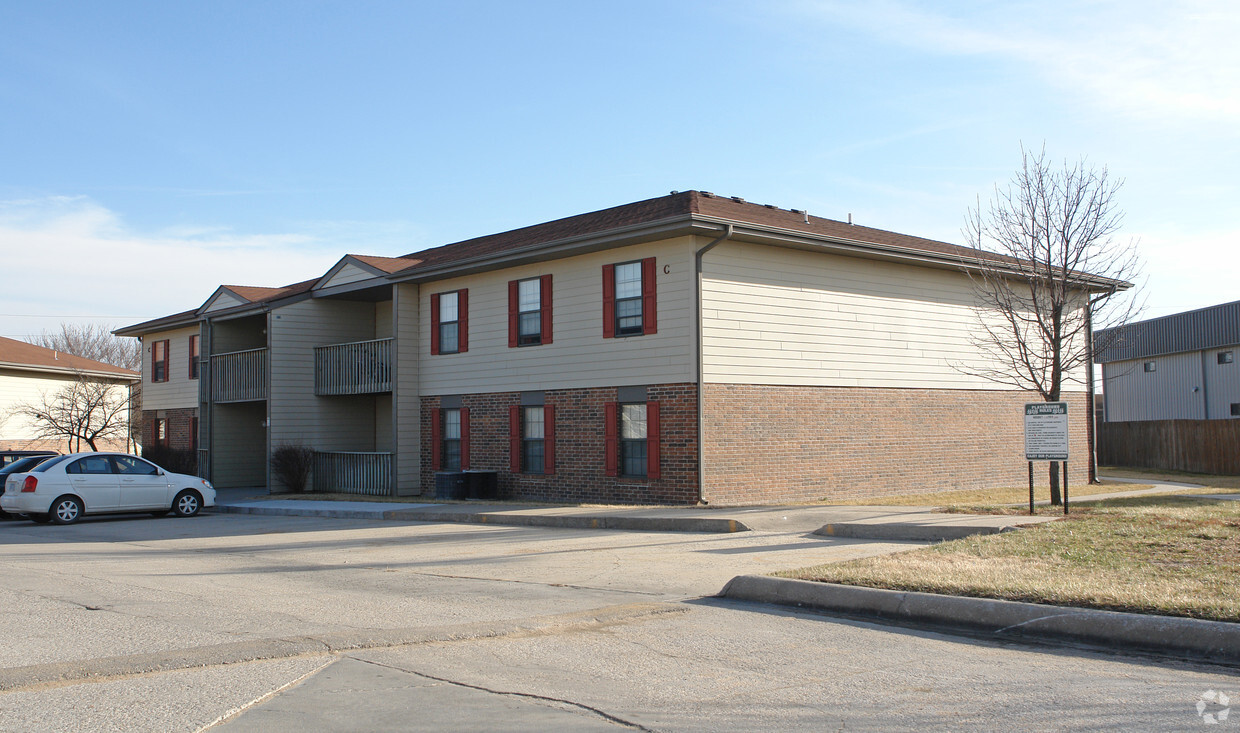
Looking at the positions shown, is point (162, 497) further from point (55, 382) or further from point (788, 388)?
point (55, 382)

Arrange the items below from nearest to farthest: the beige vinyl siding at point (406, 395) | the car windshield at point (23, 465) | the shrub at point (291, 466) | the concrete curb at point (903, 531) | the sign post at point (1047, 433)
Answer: the concrete curb at point (903, 531) < the sign post at point (1047, 433) < the car windshield at point (23, 465) < the beige vinyl siding at point (406, 395) < the shrub at point (291, 466)

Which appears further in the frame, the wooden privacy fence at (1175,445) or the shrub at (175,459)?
the shrub at (175,459)

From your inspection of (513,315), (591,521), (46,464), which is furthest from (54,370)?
(591,521)

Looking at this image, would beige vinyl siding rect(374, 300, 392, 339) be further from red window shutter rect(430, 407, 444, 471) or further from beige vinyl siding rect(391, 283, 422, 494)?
red window shutter rect(430, 407, 444, 471)

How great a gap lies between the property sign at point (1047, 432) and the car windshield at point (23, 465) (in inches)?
789

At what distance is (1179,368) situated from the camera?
43.1 metres

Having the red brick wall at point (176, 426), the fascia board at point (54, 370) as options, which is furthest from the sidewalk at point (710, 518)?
the fascia board at point (54, 370)

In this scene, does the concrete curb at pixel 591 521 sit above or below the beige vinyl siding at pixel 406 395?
below

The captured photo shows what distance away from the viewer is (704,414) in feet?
63.5

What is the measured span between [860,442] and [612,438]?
18.3 ft

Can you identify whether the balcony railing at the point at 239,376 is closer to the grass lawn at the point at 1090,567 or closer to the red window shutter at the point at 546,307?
the red window shutter at the point at 546,307

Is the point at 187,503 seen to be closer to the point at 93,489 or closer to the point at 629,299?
the point at 93,489

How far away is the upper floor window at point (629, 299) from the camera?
2017cm

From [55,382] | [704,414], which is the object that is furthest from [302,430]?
[55,382]
